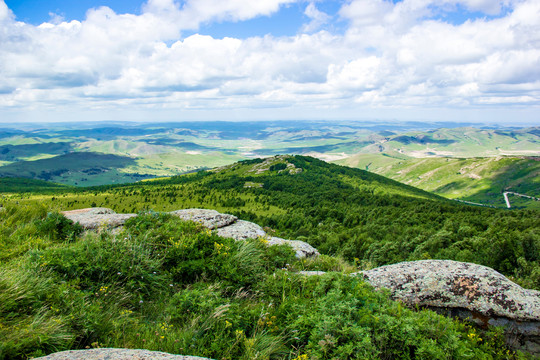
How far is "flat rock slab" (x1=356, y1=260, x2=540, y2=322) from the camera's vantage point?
746 centimetres

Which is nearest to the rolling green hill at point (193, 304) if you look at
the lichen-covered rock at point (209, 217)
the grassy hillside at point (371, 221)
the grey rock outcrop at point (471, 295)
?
the grey rock outcrop at point (471, 295)

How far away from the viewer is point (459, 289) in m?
8.22

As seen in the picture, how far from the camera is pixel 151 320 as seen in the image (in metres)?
6.41

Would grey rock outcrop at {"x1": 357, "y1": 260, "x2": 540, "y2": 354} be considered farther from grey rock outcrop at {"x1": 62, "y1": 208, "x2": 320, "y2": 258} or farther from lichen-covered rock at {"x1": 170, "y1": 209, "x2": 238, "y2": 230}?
lichen-covered rock at {"x1": 170, "y1": 209, "x2": 238, "y2": 230}

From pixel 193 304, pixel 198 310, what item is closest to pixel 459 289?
pixel 198 310

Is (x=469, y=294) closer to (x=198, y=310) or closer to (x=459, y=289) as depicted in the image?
(x=459, y=289)

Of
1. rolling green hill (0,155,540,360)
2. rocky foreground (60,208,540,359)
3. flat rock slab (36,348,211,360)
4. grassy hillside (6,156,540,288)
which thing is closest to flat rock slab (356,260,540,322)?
rocky foreground (60,208,540,359)

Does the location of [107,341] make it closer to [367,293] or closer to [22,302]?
[22,302]

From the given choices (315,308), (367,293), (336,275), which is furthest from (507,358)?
(315,308)

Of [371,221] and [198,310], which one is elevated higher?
[198,310]

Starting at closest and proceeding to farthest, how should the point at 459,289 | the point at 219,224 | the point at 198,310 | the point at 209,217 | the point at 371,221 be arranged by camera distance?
the point at 198,310
the point at 459,289
the point at 219,224
the point at 209,217
the point at 371,221

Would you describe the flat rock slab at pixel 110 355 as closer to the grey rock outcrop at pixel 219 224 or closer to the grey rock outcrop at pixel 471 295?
the grey rock outcrop at pixel 471 295

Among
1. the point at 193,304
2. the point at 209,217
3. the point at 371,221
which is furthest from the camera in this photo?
the point at 371,221

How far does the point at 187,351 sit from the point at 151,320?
5.81 feet
